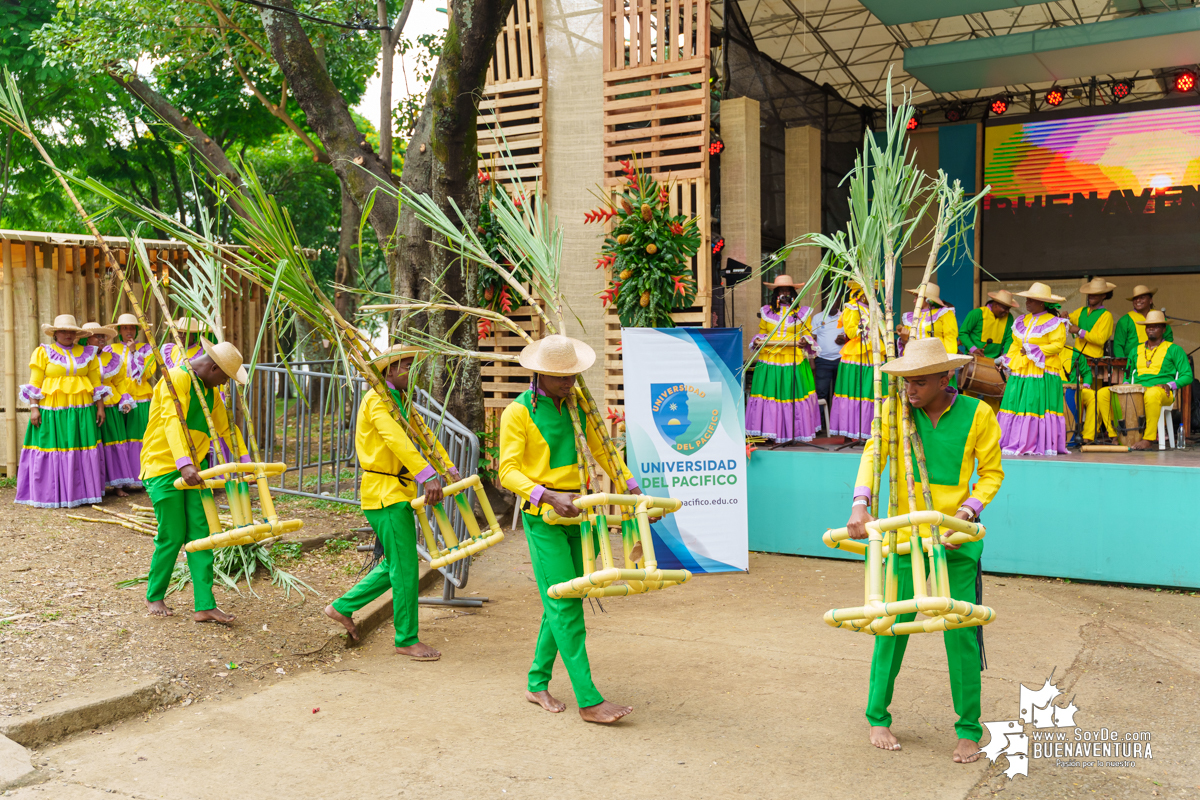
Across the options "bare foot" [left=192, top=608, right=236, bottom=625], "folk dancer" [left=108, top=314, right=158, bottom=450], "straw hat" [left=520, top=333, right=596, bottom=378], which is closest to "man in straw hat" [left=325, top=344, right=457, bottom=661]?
"bare foot" [left=192, top=608, right=236, bottom=625]

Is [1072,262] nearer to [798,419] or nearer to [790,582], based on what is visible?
[798,419]

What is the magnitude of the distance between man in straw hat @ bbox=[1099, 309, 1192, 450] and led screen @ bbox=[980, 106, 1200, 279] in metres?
5.76

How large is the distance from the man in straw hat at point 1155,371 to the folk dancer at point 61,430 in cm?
992

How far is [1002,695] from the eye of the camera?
A: 4.90m

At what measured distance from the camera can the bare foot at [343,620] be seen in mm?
5535

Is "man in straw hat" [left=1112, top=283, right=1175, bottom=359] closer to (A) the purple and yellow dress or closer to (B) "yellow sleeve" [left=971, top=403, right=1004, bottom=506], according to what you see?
(B) "yellow sleeve" [left=971, top=403, right=1004, bottom=506]

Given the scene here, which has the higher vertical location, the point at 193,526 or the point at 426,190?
the point at 426,190

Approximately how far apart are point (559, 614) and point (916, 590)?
164 centimetres

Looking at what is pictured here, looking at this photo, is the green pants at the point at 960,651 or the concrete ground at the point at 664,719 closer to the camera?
the concrete ground at the point at 664,719

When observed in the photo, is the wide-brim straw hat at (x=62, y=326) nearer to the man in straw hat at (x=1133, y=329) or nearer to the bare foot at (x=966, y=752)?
the bare foot at (x=966, y=752)

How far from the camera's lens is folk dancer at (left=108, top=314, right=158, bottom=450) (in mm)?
9688

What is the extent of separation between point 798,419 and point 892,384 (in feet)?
18.2

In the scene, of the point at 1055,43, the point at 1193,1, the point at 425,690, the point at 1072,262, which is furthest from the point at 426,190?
the point at 1072,262

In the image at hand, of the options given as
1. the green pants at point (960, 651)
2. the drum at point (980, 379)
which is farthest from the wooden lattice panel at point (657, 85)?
the green pants at point (960, 651)
